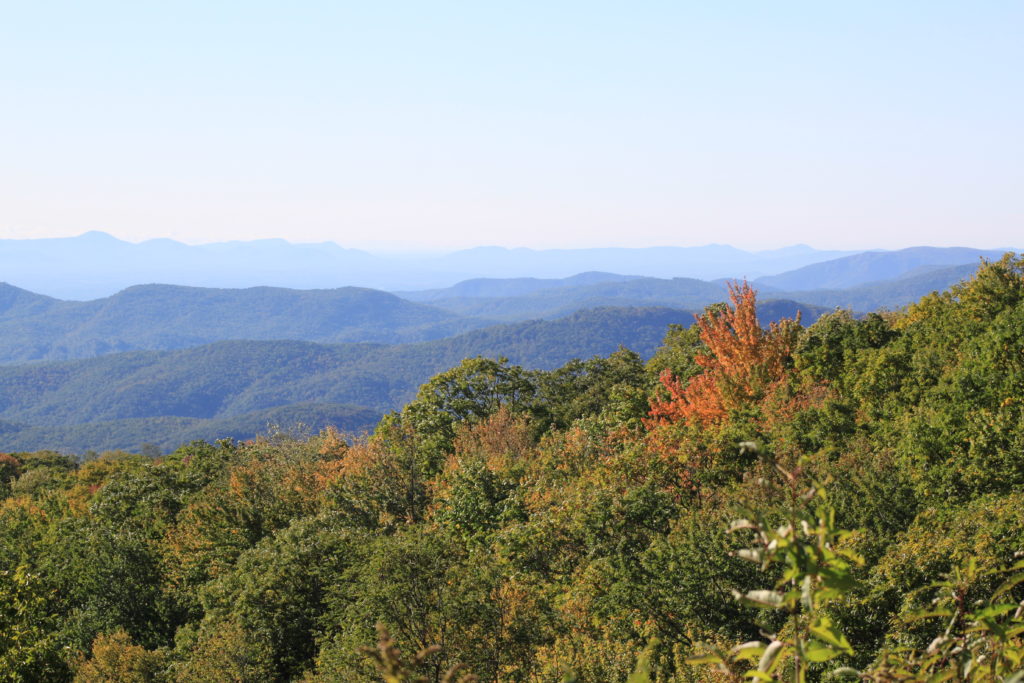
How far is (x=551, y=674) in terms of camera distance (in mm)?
15555

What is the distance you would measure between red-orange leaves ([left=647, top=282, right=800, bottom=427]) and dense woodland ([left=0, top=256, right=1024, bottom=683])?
16 cm

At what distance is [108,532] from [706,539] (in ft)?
87.4

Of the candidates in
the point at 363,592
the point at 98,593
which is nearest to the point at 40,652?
the point at 98,593

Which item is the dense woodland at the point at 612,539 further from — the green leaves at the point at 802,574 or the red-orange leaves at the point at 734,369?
the red-orange leaves at the point at 734,369

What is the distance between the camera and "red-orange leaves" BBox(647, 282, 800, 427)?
3456 cm

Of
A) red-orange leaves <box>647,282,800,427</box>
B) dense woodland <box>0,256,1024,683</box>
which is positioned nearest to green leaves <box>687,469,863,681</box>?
dense woodland <box>0,256,1024,683</box>

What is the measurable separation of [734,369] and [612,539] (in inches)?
702

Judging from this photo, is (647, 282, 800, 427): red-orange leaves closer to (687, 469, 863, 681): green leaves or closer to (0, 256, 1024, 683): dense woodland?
(0, 256, 1024, 683): dense woodland

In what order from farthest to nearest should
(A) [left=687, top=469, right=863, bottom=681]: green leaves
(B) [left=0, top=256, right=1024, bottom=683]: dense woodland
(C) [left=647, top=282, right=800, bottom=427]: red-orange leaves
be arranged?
(C) [left=647, top=282, right=800, bottom=427]: red-orange leaves < (B) [left=0, top=256, right=1024, bottom=683]: dense woodland < (A) [left=687, top=469, right=863, bottom=681]: green leaves

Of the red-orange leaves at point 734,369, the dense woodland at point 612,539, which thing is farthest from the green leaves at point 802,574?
the red-orange leaves at point 734,369

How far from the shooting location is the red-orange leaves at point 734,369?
113ft

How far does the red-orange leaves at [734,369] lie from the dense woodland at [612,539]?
0.16 metres

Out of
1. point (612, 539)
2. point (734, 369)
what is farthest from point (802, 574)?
point (734, 369)

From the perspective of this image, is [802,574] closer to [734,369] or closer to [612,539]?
[612,539]
